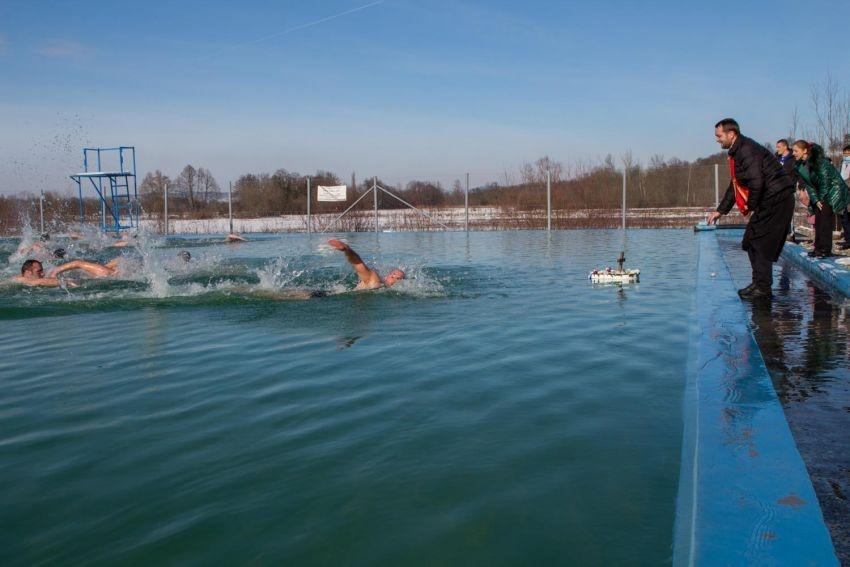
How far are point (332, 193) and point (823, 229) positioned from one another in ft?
74.9

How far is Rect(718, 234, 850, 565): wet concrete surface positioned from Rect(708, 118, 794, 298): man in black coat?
0.36 m

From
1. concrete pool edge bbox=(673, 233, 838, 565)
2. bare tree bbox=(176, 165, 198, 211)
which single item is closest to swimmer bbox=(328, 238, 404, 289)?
concrete pool edge bbox=(673, 233, 838, 565)

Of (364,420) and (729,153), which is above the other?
(729,153)

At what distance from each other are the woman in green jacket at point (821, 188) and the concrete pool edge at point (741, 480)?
543 centimetres

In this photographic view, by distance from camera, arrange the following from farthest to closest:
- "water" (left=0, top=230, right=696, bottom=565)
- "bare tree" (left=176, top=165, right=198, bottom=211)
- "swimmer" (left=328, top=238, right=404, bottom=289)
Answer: "bare tree" (left=176, top=165, right=198, bottom=211) < "swimmer" (left=328, top=238, right=404, bottom=289) < "water" (left=0, top=230, right=696, bottom=565)

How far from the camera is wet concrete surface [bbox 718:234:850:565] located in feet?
7.27

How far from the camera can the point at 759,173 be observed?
19.8 feet

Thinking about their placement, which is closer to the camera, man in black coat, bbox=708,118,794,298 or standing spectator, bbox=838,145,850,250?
man in black coat, bbox=708,118,794,298

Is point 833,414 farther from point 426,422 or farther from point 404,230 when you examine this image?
point 404,230

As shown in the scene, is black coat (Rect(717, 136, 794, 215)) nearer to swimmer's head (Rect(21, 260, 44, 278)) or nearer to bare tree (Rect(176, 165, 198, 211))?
swimmer's head (Rect(21, 260, 44, 278))

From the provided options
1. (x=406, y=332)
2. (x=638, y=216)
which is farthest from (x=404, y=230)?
(x=406, y=332)

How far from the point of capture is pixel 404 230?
27.8m

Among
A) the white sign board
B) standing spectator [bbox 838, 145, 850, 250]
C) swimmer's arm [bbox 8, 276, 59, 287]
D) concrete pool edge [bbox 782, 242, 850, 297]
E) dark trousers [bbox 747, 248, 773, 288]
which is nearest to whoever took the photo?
dark trousers [bbox 747, 248, 773, 288]

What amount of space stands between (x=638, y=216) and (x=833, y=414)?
2305 centimetres
